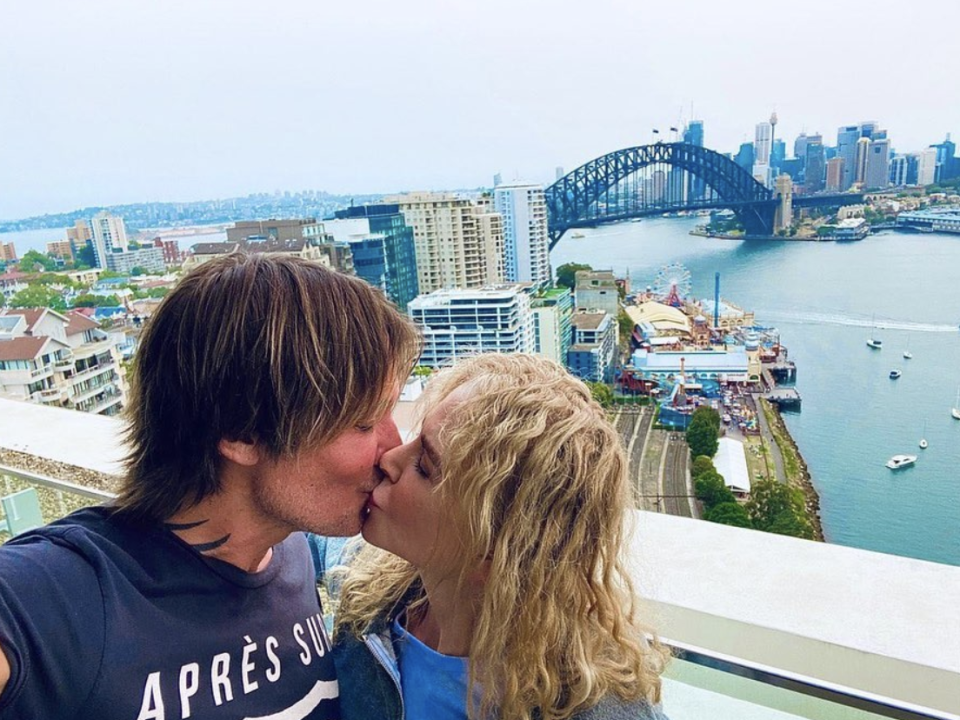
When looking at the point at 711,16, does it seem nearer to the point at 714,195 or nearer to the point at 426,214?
the point at 714,195

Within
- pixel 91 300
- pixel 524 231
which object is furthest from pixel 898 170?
pixel 524 231

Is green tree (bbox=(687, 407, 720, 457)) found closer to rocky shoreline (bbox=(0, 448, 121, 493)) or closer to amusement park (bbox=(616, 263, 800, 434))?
amusement park (bbox=(616, 263, 800, 434))

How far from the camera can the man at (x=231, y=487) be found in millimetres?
600

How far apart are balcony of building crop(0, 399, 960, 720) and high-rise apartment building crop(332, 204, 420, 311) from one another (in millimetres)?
4074

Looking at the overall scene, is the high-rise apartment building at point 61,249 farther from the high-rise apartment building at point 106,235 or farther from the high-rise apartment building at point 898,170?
the high-rise apartment building at point 898,170

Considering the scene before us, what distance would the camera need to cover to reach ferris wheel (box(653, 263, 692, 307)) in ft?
13.7

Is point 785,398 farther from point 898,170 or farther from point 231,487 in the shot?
point 231,487

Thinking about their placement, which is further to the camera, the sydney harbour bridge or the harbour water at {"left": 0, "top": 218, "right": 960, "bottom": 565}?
the sydney harbour bridge

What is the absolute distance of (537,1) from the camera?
4395 mm

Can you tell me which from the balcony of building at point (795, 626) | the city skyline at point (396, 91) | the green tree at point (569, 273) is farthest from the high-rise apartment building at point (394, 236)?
the balcony of building at point (795, 626)

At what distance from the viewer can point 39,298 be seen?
354 centimetres

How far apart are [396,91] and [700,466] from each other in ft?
22.7

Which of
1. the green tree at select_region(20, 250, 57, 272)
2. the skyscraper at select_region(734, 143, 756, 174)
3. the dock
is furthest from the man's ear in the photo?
the skyscraper at select_region(734, 143, 756, 174)

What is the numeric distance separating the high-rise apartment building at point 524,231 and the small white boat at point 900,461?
394 centimetres
